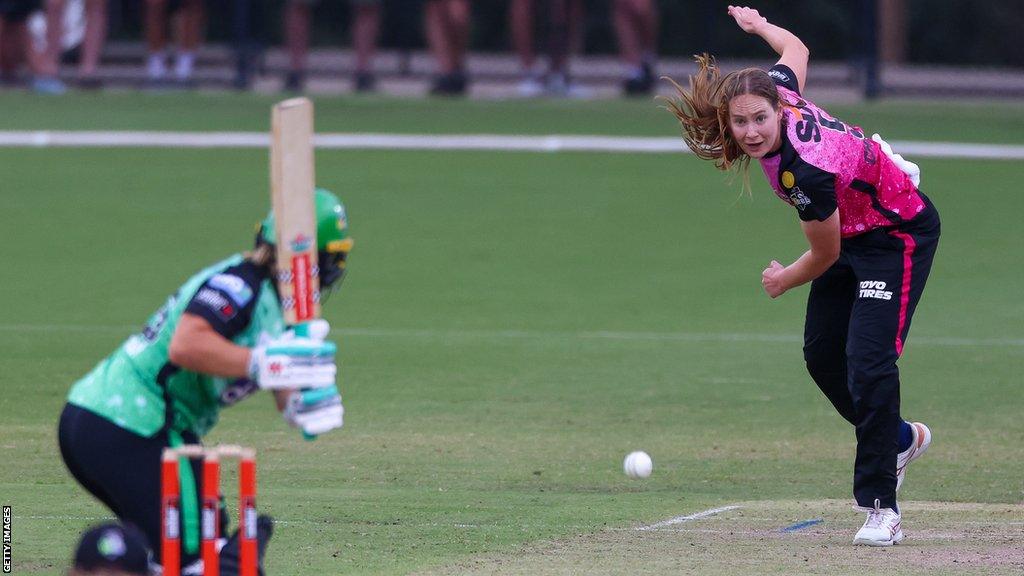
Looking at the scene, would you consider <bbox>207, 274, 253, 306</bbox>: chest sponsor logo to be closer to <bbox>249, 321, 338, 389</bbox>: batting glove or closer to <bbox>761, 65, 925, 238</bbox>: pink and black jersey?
<bbox>249, 321, 338, 389</bbox>: batting glove

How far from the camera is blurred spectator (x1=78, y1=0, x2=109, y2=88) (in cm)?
2241

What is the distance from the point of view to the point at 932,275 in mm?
14836

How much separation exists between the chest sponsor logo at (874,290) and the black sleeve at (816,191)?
17.0 inches

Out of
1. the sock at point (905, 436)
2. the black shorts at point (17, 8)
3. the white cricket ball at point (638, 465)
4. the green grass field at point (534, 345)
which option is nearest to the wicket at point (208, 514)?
the green grass field at point (534, 345)

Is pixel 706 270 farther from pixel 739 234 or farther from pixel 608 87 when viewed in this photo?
pixel 608 87

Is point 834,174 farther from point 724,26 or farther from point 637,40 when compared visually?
point 724,26

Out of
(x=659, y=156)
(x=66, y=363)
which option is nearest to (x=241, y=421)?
(x=66, y=363)

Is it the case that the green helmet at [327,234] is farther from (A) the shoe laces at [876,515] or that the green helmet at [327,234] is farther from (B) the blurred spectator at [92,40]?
(B) the blurred spectator at [92,40]

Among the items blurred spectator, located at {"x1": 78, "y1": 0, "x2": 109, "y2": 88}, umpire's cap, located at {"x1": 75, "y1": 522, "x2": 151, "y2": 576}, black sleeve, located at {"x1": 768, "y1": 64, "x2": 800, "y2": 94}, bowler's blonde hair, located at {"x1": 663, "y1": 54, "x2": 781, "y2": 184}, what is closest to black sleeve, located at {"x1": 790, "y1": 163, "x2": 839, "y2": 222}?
bowler's blonde hair, located at {"x1": 663, "y1": 54, "x2": 781, "y2": 184}

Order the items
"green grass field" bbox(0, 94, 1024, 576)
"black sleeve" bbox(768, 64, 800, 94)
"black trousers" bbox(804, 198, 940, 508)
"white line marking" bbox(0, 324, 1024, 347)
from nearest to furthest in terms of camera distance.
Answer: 1. "black trousers" bbox(804, 198, 940, 508)
2. "black sleeve" bbox(768, 64, 800, 94)
3. "green grass field" bbox(0, 94, 1024, 576)
4. "white line marking" bbox(0, 324, 1024, 347)

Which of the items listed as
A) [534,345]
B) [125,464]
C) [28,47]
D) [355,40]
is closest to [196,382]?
[125,464]

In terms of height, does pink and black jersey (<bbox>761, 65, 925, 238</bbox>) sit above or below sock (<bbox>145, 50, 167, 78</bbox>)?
above

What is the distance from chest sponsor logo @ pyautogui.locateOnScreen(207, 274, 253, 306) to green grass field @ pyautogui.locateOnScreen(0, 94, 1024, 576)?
1.73 meters

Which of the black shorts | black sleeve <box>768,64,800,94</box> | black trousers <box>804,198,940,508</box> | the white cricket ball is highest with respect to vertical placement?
black sleeve <box>768,64,800,94</box>
